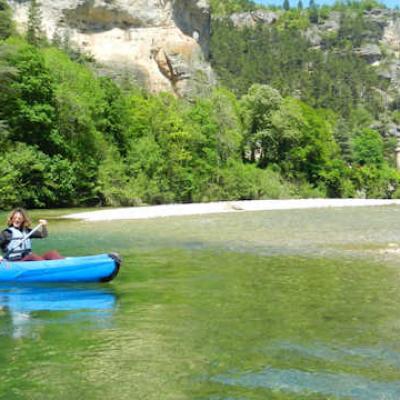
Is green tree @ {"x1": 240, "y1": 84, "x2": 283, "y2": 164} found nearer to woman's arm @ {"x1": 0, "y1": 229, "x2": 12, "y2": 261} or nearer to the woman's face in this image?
the woman's face

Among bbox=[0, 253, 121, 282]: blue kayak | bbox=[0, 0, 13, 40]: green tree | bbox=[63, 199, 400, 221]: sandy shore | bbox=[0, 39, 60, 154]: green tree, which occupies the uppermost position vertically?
bbox=[0, 0, 13, 40]: green tree

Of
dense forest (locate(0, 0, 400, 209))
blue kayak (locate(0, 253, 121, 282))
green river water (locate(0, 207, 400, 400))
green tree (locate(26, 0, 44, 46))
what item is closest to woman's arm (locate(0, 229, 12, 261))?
blue kayak (locate(0, 253, 121, 282))

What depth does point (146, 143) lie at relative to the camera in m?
47.6

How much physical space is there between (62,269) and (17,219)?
4.29 ft

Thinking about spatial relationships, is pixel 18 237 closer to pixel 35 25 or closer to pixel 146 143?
pixel 146 143

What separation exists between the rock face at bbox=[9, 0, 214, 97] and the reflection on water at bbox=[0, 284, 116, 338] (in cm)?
6137

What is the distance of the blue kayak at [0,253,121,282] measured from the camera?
11.8 meters

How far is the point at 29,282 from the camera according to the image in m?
11.9

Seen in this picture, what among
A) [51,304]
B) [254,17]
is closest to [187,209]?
[51,304]

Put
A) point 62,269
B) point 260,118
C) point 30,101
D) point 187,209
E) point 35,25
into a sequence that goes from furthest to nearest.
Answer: point 35,25 → point 260,118 → point 30,101 → point 187,209 → point 62,269

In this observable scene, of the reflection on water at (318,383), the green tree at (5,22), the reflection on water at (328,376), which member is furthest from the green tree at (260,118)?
the reflection on water at (318,383)

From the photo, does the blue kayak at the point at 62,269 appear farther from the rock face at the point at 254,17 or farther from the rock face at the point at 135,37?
the rock face at the point at 254,17

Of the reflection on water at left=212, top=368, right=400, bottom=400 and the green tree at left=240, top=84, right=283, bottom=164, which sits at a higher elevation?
the green tree at left=240, top=84, right=283, bottom=164

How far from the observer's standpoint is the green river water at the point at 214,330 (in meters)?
6.26
